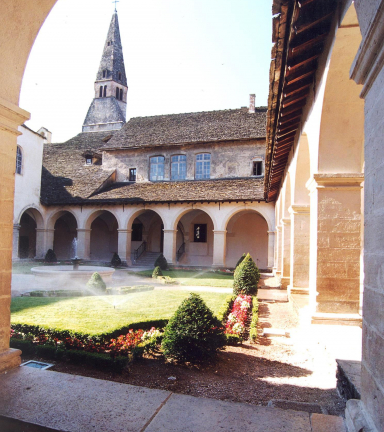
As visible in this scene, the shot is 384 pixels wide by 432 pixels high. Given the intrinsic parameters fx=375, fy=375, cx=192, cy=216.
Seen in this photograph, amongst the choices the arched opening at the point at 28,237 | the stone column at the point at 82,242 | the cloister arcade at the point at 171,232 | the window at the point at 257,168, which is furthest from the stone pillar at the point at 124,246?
the window at the point at 257,168

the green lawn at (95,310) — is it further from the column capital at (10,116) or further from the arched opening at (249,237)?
the arched opening at (249,237)

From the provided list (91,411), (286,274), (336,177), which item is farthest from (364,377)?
(286,274)

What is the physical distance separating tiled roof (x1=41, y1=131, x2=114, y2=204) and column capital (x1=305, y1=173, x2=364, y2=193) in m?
→ 19.0

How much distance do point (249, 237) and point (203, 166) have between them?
5445 mm

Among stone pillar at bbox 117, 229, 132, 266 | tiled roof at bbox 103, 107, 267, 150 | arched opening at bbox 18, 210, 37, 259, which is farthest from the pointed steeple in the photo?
stone pillar at bbox 117, 229, 132, 266

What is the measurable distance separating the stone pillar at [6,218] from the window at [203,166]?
2010 cm

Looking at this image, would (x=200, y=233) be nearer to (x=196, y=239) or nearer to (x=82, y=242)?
(x=196, y=239)

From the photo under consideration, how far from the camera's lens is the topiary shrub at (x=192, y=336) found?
5.31 meters

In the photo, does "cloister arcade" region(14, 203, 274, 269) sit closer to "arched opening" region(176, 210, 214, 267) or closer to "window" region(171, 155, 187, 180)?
"arched opening" region(176, 210, 214, 267)

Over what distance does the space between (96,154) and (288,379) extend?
967 inches

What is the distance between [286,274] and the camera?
523 inches

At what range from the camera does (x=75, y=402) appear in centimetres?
281

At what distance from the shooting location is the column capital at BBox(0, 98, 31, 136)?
355 cm

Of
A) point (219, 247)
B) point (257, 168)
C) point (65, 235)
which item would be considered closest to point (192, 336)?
point (219, 247)
